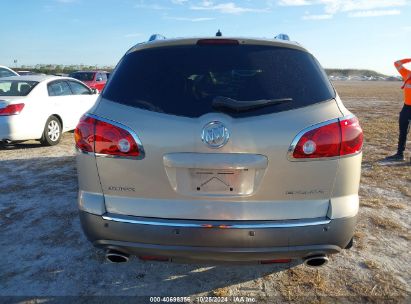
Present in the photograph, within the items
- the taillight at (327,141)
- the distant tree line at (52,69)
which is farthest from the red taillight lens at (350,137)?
the distant tree line at (52,69)

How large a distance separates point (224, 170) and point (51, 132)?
277 inches

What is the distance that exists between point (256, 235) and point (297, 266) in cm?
122

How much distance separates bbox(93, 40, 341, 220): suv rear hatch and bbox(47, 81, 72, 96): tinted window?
6.74 metres

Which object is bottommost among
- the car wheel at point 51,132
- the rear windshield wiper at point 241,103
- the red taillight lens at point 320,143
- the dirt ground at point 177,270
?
the dirt ground at point 177,270

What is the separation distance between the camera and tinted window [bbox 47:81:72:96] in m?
8.55

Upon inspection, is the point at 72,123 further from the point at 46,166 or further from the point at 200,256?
the point at 200,256

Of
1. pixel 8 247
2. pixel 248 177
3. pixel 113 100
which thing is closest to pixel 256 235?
pixel 248 177

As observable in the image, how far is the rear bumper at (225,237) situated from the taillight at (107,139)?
1.38 feet

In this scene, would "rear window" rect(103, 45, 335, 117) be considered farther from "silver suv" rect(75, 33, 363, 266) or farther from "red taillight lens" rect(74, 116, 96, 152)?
"red taillight lens" rect(74, 116, 96, 152)

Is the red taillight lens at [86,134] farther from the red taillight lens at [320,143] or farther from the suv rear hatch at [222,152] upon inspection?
the red taillight lens at [320,143]

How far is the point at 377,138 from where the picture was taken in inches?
371

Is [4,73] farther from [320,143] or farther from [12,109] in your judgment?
[320,143]

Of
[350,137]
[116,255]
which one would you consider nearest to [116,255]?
[116,255]

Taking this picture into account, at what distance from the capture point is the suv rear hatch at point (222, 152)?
2.28 metres
